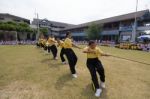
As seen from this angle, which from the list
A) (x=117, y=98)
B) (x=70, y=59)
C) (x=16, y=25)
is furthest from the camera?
(x=16, y=25)

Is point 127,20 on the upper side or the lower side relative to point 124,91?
upper

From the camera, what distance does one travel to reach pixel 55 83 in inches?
295

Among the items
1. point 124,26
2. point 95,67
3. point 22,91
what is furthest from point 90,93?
point 124,26

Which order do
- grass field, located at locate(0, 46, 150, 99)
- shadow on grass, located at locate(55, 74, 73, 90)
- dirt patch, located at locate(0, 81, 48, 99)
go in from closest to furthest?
dirt patch, located at locate(0, 81, 48, 99), grass field, located at locate(0, 46, 150, 99), shadow on grass, located at locate(55, 74, 73, 90)

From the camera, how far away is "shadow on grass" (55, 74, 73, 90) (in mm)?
7121

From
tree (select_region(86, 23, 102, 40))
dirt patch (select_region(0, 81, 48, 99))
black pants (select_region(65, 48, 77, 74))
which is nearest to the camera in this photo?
dirt patch (select_region(0, 81, 48, 99))

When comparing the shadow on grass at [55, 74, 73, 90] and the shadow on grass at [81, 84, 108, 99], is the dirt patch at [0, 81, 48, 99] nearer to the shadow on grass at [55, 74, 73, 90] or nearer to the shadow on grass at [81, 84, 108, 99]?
the shadow on grass at [55, 74, 73, 90]

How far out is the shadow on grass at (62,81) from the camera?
712cm

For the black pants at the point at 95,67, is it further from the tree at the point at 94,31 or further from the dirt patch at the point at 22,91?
the tree at the point at 94,31

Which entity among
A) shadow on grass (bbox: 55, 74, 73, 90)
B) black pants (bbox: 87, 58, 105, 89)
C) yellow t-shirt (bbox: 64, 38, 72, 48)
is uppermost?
yellow t-shirt (bbox: 64, 38, 72, 48)

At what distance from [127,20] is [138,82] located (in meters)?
37.7

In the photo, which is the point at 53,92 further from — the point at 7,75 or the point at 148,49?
the point at 148,49

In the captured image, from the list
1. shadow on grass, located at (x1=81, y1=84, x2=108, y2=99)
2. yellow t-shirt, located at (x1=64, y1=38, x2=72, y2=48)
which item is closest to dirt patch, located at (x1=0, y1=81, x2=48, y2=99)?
shadow on grass, located at (x1=81, y1=84, x2=108, y2=99)

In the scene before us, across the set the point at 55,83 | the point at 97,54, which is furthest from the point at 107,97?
the point at 55,83
